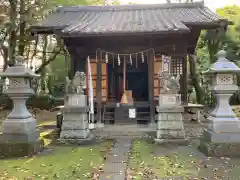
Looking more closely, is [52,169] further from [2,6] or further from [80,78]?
[2,6]

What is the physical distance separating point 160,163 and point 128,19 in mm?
8515

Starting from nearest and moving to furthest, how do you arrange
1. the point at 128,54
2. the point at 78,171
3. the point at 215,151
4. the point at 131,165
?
the point at 78,171
the point at 131,165
the point at 215,151
the point at 128,54

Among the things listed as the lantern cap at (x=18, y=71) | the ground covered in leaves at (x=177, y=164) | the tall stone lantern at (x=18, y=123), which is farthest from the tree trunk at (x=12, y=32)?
the ground covered in leaves at (x=177, y=164)

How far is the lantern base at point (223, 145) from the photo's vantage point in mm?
7223

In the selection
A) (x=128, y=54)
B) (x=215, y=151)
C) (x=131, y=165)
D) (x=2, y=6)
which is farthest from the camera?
(x=2, y=6)

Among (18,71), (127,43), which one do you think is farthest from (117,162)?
(127,43)

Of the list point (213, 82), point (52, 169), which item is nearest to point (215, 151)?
point (213, 82)

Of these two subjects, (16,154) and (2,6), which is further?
(2,6)

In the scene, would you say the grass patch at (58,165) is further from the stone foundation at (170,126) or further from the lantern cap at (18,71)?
the lantern cap at (18,71)

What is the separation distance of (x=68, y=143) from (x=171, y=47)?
6.44 meters

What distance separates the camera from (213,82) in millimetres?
7773

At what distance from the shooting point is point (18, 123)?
7.61 meters

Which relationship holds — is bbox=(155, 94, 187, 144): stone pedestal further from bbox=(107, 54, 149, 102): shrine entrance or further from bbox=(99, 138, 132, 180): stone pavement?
bbox=(107, 54, 149, 102): shrine entrance

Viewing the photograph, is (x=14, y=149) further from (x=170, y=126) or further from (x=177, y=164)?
(x=170, y=126)
